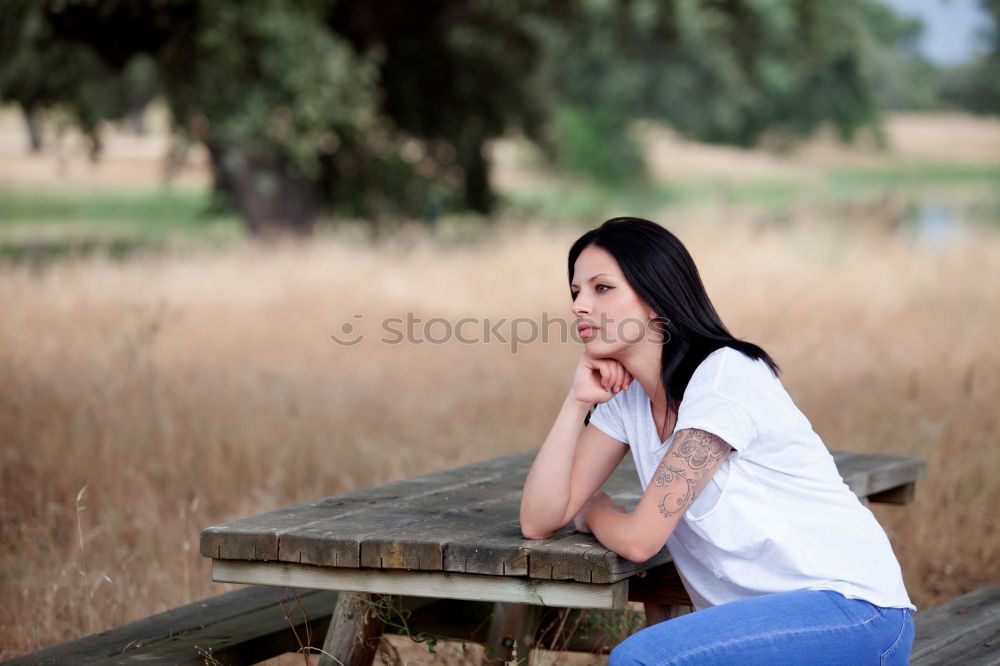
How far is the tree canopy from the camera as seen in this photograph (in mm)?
12570

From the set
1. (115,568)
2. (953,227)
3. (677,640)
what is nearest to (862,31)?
(953,227)

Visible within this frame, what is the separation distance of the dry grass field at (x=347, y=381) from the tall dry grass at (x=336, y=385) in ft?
0.07

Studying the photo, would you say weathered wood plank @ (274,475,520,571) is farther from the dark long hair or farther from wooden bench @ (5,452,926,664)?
the dark long hair

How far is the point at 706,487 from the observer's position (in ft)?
8.13

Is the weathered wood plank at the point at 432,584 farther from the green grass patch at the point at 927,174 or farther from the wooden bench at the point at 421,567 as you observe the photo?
the green grass patch at the point at 927,174

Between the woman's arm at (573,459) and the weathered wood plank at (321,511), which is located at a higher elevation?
the woman's arm at (573,459)

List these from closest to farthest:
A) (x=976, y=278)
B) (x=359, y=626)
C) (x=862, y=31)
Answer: (x=359, y=626)
(x=976, y=278)
(x=862, y=31)

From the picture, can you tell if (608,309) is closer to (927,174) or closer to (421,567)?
(421,567)

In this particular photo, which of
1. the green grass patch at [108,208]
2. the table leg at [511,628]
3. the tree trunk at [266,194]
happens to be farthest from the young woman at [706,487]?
the green grass patch at [108,208]

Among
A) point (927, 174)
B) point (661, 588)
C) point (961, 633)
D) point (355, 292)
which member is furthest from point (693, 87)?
point (661, 588)

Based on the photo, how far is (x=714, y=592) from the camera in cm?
257

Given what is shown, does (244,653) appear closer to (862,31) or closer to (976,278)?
(976,278)

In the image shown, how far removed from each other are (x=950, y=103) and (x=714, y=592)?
49.9 metres

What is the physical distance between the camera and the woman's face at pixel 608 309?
2.63 meters
